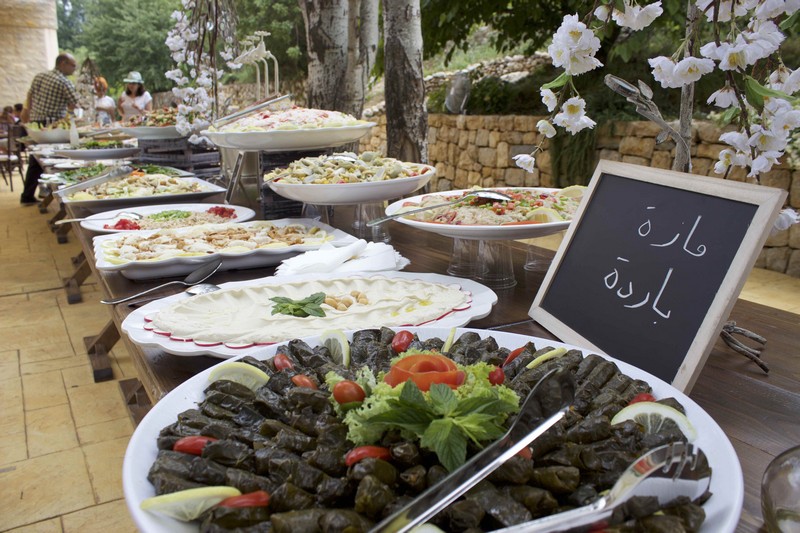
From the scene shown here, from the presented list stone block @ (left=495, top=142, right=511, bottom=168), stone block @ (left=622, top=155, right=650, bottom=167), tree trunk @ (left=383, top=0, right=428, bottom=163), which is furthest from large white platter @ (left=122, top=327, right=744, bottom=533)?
stone block @ (left=495, top=142, right=511, bottom=168)

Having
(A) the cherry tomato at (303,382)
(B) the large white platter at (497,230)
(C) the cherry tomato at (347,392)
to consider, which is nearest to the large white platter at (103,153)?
(B) the large white platter at (497,230)

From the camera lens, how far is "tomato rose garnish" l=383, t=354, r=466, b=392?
0.74m

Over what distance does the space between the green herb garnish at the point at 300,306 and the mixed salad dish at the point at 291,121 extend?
1082 millimetres

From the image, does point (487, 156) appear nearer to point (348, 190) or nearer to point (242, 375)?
point (348, 190)

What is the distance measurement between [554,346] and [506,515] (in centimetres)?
41

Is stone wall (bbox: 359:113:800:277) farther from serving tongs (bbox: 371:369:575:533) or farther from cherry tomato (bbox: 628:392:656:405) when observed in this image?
serving tongs (bbox: 371:369:575:533)

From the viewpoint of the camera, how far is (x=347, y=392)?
0.75 meters

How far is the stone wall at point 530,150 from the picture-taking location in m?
5.04

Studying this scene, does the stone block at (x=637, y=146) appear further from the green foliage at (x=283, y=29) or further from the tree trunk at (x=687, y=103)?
the green foliage at (x=283, y=29)

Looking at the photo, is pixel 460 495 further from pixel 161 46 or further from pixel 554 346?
pixel 161 46

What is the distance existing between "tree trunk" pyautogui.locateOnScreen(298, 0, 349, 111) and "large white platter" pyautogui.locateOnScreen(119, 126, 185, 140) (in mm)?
796

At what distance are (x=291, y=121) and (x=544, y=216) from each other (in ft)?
3.78

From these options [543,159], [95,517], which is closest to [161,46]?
[543,159]

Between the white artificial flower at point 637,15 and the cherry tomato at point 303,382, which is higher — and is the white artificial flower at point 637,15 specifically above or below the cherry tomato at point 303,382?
above
